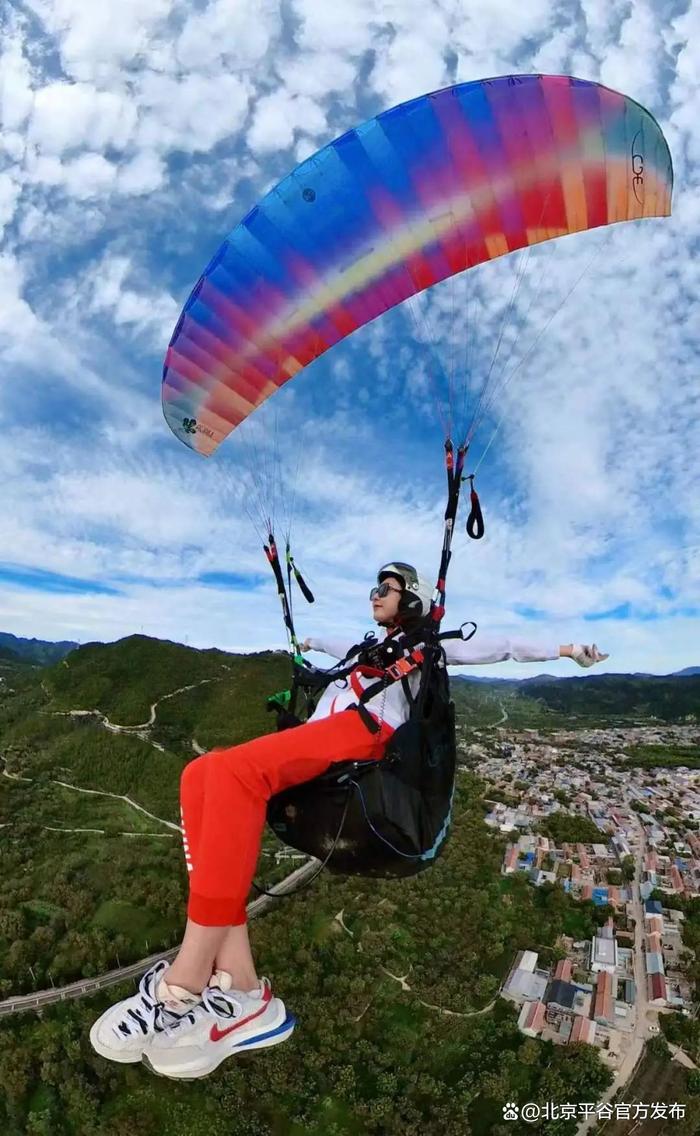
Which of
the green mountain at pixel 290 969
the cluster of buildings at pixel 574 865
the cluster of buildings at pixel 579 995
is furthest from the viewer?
the cluster of buildings at pixel 574 865

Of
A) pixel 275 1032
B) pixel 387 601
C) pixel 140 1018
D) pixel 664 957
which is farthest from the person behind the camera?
pixel 664 957

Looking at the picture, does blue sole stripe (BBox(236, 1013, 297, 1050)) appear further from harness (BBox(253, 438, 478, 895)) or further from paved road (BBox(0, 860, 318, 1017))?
paved road (BBox(0, 860, 318, 1017))

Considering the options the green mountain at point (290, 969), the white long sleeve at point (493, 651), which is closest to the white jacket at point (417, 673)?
the white long sleeve at point (493, 651)

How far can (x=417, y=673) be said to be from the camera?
3.13 metres

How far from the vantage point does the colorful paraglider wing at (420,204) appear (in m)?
3.73

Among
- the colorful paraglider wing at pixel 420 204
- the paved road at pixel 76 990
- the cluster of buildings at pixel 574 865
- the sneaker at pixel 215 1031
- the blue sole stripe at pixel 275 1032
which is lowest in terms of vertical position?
the paved road at pixel 76 990

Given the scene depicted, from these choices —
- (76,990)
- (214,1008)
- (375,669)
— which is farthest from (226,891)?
(76,990)

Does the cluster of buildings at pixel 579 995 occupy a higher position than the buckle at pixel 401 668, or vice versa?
the buckle at pixel 401 668

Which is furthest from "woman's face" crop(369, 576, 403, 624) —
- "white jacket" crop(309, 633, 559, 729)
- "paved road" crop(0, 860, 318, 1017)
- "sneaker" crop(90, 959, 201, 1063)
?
"paved road" crop(0, 860, 318, 1017)

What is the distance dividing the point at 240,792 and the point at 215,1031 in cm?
104

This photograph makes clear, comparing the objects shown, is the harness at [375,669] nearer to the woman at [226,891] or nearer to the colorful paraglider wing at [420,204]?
the woman at [226,891]

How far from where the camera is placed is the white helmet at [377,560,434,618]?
3.32 m

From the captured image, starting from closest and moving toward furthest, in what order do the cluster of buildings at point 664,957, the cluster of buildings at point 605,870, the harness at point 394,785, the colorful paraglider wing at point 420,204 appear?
the harness at point 394,785
the colorful paraglider wing at point 420,204
the cluster of buildings at point 605,870
the cluster of buildings at point 664,957

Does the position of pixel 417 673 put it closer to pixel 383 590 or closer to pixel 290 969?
pixel 383 590
